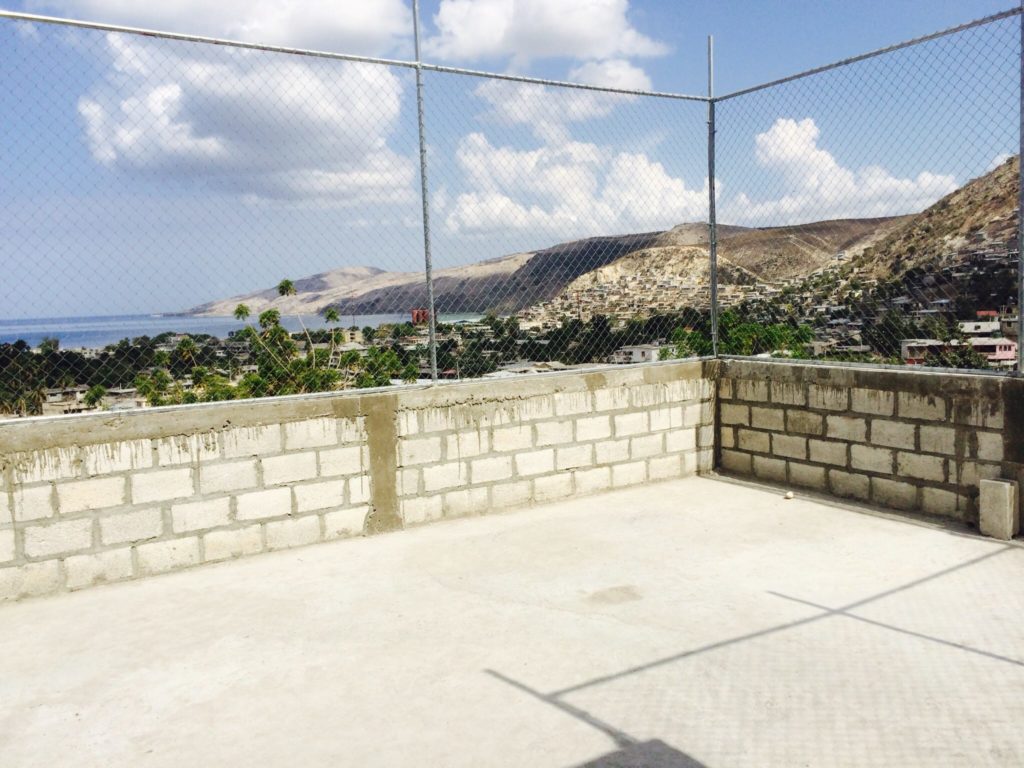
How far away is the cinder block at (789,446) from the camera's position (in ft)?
21.2

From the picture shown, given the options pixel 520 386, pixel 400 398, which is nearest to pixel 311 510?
pixel 400 398

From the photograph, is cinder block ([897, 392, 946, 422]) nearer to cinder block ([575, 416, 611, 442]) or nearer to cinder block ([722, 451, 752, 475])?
cinder block ([722, 451, 752, 475])

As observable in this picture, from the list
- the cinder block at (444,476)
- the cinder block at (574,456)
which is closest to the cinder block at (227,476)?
the cinder block at (444,476)

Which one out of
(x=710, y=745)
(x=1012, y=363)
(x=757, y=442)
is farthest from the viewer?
(x=757, y=442)

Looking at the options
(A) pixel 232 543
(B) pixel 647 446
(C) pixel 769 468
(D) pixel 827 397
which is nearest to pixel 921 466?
(D) pixel 827 397

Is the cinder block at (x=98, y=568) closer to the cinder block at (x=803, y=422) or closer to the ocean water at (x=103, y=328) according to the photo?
the ocean water at (x=103, y=328)

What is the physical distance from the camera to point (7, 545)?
14.2ft

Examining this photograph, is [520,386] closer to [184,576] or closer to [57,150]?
[184,576]

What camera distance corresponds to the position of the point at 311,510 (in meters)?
5.25

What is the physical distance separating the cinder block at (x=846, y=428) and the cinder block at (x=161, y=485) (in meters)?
4.76

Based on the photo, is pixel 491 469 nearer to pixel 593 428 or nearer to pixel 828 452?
pixel 593 428

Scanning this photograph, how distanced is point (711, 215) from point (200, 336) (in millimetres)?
4680

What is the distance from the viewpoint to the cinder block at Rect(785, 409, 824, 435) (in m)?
6.32

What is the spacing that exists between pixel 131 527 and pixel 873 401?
5212mm
